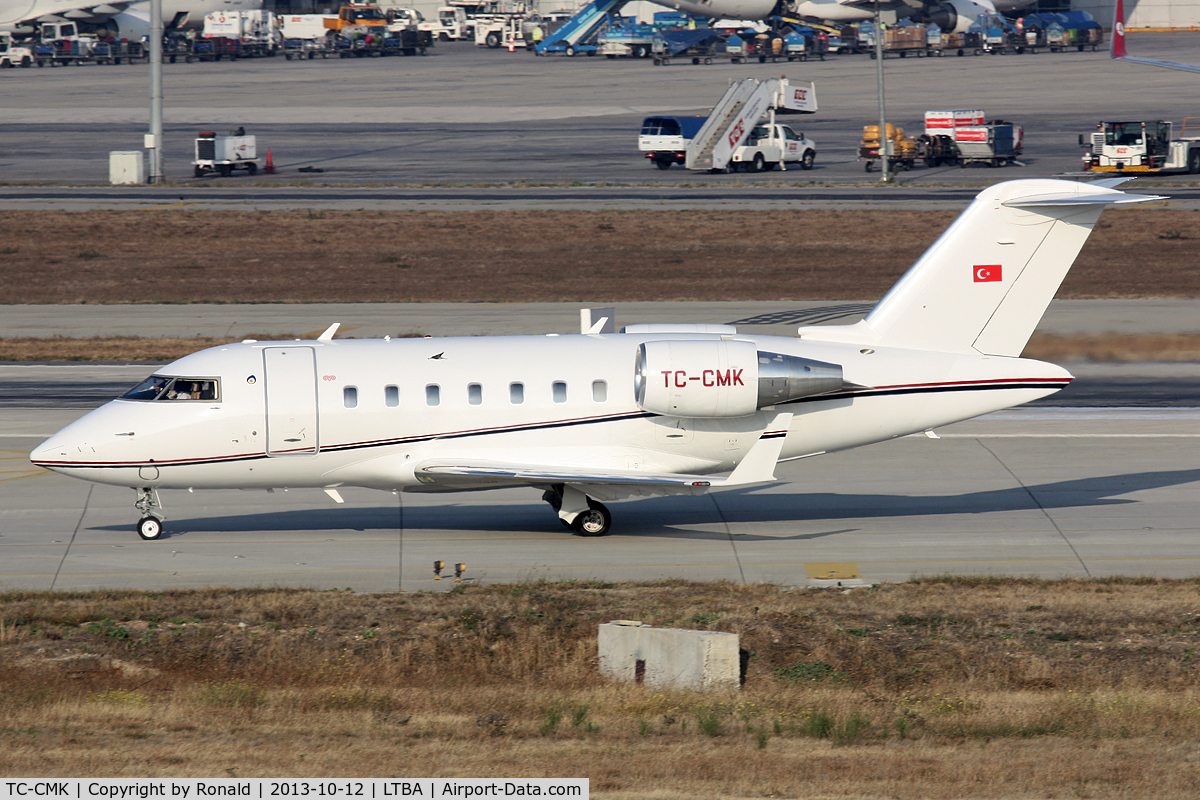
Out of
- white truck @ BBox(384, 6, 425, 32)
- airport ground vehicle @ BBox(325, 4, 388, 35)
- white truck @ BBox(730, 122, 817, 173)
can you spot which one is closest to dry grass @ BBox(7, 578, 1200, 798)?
white truck @ BBox(730, 122, 817, 173)

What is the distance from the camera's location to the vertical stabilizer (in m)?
25.0

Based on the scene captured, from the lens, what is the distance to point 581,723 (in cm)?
1538

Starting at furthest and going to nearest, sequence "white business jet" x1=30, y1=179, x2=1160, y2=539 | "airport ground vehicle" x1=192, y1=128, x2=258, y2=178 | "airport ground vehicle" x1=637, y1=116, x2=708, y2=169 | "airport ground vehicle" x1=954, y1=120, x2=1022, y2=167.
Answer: "airport ground vehicle" x1=637, y1=116, x2=708, y2=169, "airport ground vehicle" x1=192, y1=128, x2=258, y2=178, "airport ground vehicle" x1=954, y1=120, x2=1022, y2=167, "white business jet" x1=30, y1=179, x2=1160, y2=539

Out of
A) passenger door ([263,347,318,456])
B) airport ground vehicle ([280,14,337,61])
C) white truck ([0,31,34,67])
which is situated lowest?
passenger door ([263,347,318,456])

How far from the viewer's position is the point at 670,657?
1716 centimetres

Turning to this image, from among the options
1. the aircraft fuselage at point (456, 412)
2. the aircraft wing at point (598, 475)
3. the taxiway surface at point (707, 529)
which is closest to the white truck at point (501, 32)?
the taxiway surface at point (707, 529)

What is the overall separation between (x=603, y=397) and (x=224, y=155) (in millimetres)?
69368

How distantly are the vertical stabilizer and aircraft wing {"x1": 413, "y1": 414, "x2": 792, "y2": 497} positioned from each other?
10.5 ft

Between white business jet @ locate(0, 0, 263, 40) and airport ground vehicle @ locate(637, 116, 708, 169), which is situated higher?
white business jet @ locate(0, 0, 263, 40)

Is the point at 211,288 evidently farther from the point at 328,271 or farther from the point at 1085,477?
the point at 1085,477

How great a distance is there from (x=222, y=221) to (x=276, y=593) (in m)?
49.2

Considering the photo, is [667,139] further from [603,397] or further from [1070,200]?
[603,397]

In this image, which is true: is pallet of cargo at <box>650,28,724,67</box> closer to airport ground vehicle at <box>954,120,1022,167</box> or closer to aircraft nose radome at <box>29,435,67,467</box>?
airport ground vehicle at <box>954,120,1022,167</box>

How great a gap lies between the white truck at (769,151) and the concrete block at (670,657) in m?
72.5
